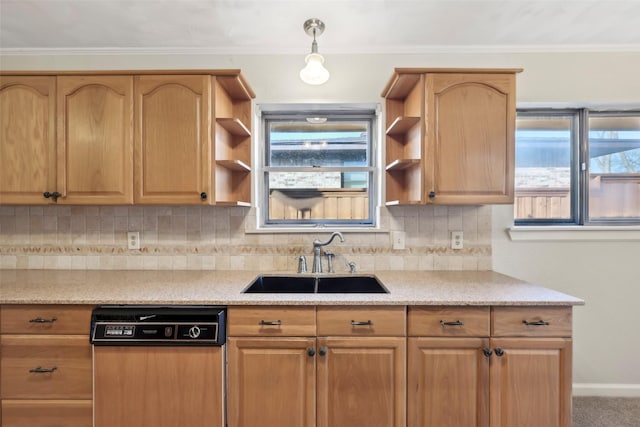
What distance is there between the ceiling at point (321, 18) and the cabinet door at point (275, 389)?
5.80 ft

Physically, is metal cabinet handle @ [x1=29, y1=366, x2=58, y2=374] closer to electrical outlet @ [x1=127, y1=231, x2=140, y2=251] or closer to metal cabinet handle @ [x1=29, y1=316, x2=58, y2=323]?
metal cabinet handle @ [x1=29, y1=316, x2=58, y2=323]

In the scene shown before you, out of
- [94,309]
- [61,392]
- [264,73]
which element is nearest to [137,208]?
[94,309]

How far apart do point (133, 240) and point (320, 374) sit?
1540 millimetres

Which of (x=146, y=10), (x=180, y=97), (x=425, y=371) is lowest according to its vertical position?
(x=425, y=371)

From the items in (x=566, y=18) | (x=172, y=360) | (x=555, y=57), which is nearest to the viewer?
(x=172, y=360)

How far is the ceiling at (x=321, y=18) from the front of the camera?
1.65 metres

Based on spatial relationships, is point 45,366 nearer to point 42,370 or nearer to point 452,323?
point 42,370

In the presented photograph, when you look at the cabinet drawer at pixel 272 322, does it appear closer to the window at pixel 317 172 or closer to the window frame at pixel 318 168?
the window frame at pixel 318 168

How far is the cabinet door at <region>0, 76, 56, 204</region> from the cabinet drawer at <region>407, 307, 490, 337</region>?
2.06 m

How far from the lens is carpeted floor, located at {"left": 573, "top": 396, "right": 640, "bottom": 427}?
71.4 inches

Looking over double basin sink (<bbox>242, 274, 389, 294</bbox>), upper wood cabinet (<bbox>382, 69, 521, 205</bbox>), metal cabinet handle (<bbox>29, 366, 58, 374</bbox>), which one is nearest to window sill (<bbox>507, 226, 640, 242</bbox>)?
upper wood cabinet (<bbox>382, 69, 521, 205</bbox>)

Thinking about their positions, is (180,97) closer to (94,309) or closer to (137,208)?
(137,208)

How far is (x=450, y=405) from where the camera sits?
1384 millimetres

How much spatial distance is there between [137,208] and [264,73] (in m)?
1.26
